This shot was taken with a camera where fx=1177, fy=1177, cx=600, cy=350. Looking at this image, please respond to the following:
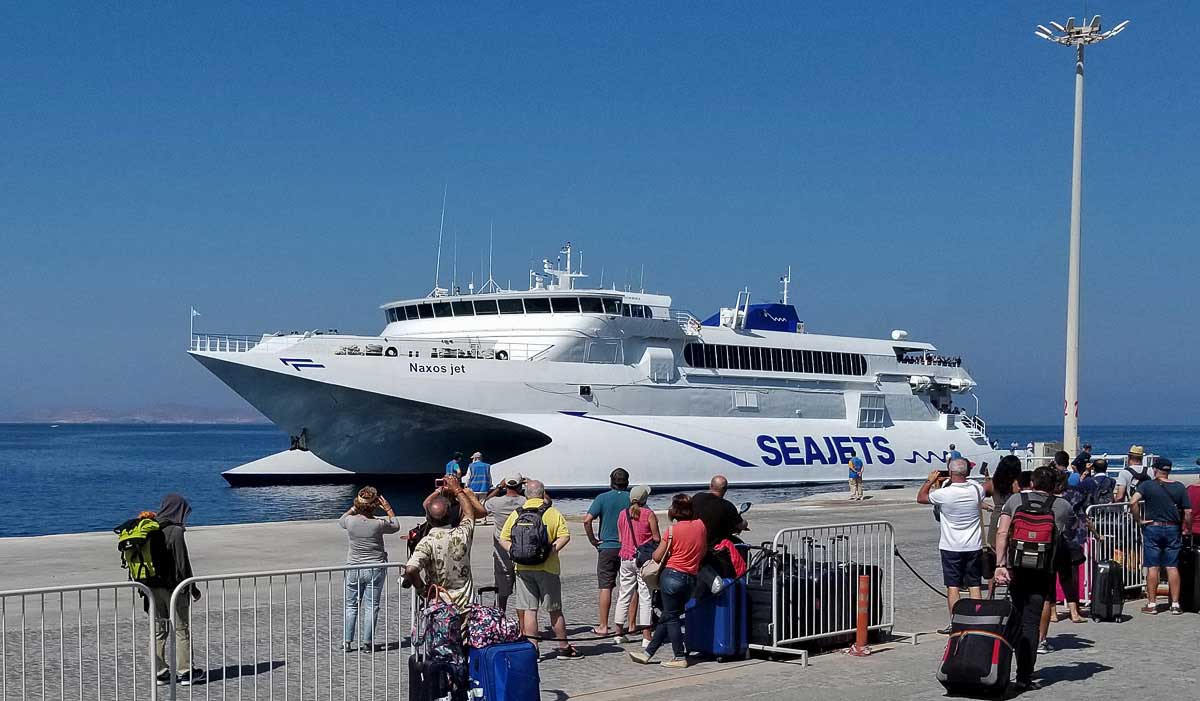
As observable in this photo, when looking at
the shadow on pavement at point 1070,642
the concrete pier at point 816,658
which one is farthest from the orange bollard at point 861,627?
the shadow on pavement at point 1070,642

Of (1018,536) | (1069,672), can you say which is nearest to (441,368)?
(1018,536)

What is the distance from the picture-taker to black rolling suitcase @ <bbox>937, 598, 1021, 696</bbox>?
288 inches

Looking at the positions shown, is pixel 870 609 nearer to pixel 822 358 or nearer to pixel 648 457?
pixel 648 457

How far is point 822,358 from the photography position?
1563 inches

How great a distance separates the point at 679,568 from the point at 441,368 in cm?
2217

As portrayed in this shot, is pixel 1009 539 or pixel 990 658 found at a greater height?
pixel 1009 539

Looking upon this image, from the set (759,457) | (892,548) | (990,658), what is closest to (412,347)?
(759,457)

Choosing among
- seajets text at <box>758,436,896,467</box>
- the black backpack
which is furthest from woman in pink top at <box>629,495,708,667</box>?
seajets text at <box>758,436,896,467</box>

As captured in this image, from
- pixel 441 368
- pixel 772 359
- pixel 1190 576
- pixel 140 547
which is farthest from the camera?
pixel 772 359

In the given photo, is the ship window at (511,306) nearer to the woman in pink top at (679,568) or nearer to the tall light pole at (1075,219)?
the tall light pole at (1075,219)

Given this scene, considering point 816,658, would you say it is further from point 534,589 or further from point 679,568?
point 534,589

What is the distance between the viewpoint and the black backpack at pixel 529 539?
845 centimetres

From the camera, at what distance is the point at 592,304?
3344cm

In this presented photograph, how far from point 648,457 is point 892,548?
22.1 meters
